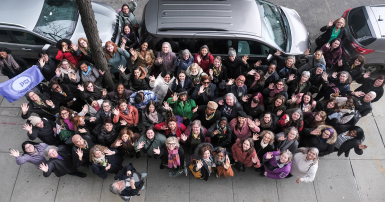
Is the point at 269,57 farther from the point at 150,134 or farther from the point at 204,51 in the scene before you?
the point at 150,134

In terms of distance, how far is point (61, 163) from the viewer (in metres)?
4.50

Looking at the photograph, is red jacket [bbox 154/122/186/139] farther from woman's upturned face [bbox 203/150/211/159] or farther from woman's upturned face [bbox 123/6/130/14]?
woman's upturned face [bbox 123/6/130/14]

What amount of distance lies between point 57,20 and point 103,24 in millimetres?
1157

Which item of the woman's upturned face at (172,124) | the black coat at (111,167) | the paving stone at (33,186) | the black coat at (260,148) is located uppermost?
the woman's upturned face at (172,124)

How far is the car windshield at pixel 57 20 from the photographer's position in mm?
6176

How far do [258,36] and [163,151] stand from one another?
3501 millimetres

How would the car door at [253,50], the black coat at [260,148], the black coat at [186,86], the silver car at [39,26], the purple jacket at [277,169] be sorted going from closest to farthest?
the purple jacket at [277,169], the black coat at [260,148], the black coat at [186,86], the car door at [253,50], the silver car at [39,26]

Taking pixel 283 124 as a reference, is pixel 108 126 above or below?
above

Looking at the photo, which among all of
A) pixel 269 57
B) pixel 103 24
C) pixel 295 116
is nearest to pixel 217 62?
pixel 269 57

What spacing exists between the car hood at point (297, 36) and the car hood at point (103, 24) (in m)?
4.85

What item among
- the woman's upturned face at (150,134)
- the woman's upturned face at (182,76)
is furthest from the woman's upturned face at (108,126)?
the woman's upturned face at (182,76)

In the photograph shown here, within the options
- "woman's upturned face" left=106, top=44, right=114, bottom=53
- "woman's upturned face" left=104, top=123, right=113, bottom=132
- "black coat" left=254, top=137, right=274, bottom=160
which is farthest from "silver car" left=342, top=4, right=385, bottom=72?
"woman's upturned face" left=104, top=123, right=113, bottom=132

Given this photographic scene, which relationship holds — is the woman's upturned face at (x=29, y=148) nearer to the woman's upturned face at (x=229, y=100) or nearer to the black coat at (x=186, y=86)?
the black coat at (x=186, y=86)

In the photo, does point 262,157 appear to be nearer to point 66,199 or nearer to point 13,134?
point 66,199
